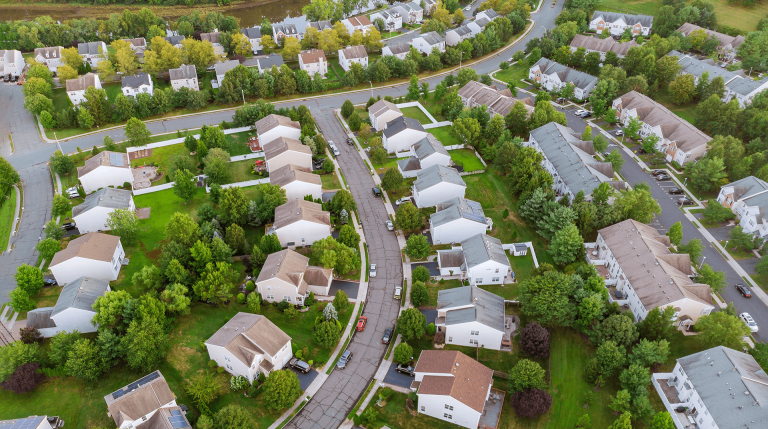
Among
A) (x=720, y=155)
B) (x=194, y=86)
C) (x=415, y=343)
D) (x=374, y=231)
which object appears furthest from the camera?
(x=194, y=86)

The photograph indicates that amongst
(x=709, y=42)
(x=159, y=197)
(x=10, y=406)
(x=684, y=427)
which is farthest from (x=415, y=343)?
(x=709, y=42)

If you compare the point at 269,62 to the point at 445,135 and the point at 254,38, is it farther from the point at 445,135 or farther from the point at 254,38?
the point at 445,135

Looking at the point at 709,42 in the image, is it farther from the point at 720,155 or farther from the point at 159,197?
the point at 159,197

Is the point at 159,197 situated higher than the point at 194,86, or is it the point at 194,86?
the point at 194,86

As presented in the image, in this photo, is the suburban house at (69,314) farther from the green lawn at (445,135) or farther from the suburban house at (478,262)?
the green lawn at (445,135)

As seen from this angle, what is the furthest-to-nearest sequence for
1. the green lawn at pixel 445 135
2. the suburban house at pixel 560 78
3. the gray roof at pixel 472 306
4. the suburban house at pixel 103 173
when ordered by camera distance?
the suburban house at pixel 560 78 < the green lawn at pixel 445 135 < the suburban house at pixel 103 173 < the gray roof at pixel 472 306

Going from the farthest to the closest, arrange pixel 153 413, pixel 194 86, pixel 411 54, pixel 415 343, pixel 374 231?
pixel 411 54
pixel 194 86
pixel 374 231
pixel 415 343
pixel 153 413

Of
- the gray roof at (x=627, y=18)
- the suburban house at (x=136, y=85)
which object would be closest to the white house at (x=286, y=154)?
the suburban house at (x=136, y=85)
